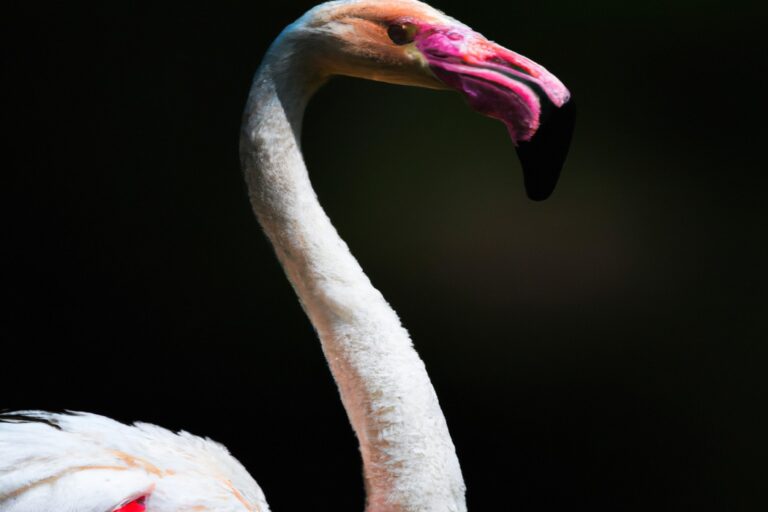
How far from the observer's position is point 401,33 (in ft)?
3.75

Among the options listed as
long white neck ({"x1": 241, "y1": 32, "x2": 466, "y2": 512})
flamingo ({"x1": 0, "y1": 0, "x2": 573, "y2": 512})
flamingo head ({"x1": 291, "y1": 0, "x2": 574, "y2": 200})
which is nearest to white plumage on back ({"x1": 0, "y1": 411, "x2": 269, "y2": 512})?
flamingo ({"x1": 0, "y1": 0, "x2": 573, "y2": 512})

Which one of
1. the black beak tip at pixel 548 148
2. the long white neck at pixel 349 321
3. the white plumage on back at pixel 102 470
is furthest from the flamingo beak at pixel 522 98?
the white plumage on back at pixel 102 470

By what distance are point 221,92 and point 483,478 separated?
1.10 meters

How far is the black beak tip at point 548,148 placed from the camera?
1.02 m

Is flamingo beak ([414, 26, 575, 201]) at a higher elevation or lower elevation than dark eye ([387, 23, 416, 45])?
lower

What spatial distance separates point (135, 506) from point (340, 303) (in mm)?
345

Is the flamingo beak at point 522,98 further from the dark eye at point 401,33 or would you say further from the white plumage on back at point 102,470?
the white plumage on back at point 102,470

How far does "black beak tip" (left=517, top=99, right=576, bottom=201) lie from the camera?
1022mm

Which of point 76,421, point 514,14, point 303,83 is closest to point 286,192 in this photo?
point 303,83

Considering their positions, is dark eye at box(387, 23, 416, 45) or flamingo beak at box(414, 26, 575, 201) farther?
dark eye at box(387, 23, 416, 45)

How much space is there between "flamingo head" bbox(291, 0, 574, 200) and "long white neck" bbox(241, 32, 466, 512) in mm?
58

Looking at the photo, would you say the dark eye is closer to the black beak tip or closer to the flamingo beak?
the flamingo beak

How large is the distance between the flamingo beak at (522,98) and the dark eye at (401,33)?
58 mm

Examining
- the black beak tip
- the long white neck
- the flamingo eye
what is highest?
the black beak tip
